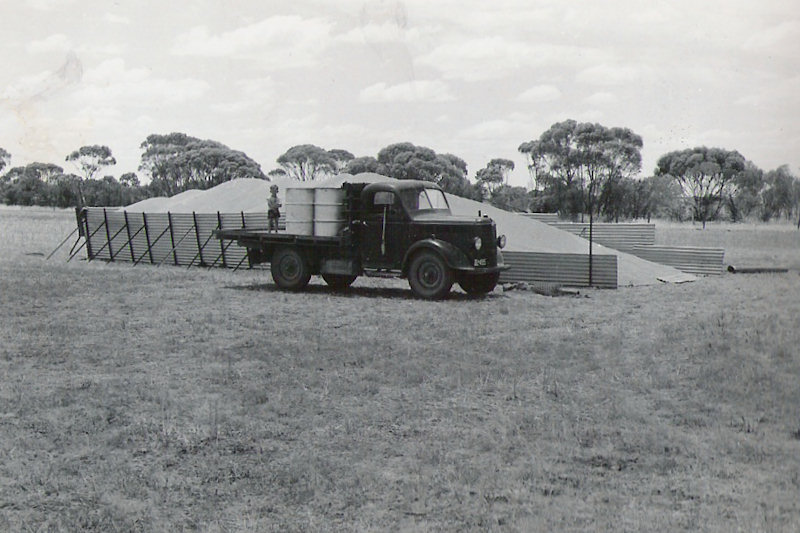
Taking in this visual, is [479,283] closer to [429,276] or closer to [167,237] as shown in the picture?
[429,276]

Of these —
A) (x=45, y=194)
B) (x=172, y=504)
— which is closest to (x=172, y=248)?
(x=172, y=504)

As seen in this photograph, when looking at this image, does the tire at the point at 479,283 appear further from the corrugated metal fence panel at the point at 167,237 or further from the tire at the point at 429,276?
the corrugated metal fence panel at the point at 167,237

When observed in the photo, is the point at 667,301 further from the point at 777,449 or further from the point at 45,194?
the point at 45,194

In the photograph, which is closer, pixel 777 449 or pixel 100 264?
pixel 777 449

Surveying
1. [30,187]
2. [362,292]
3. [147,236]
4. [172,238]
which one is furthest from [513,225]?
[30,187]

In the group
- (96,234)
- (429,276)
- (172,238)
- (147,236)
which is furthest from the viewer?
(96,234)

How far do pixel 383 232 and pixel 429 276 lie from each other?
133 centimetres

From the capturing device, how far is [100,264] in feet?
78.7

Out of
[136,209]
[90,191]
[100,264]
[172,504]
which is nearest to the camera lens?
[172,504]

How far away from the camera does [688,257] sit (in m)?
21.3

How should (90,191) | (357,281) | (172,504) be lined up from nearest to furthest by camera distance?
(172,504) < (357,281) < (90,191)

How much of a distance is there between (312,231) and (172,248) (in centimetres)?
917

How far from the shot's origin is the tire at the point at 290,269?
16.8 meters

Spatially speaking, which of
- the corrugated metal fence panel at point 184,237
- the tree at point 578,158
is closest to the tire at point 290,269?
the corrugated metal fence panel at point 184,237
